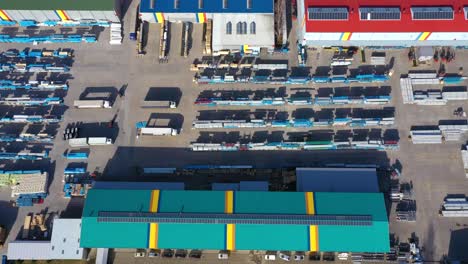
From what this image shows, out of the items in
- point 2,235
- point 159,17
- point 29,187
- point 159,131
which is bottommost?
point 2,235

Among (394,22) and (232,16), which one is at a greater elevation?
(232,16)

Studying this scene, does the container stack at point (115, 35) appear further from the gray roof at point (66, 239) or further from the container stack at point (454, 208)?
the container stack at point (454, 208)

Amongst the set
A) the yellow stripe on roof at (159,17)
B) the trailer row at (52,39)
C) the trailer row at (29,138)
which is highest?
the yellow stripe on roof at (159,17)

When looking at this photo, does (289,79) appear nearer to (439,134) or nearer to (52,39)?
(439,134)

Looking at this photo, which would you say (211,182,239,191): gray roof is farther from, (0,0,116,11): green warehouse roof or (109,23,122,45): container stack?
(0,0,116,11): green warehouse roof

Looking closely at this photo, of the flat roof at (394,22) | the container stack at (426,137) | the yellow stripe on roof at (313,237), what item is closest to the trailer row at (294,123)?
the container stack at (426,137)

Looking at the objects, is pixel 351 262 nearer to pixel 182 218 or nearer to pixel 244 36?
pixel 182 218

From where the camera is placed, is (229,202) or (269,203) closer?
(269,203)

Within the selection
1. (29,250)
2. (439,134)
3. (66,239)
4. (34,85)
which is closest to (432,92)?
(439,134)

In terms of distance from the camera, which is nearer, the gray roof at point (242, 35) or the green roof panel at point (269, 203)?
the green roof panel at point (269, 203)
